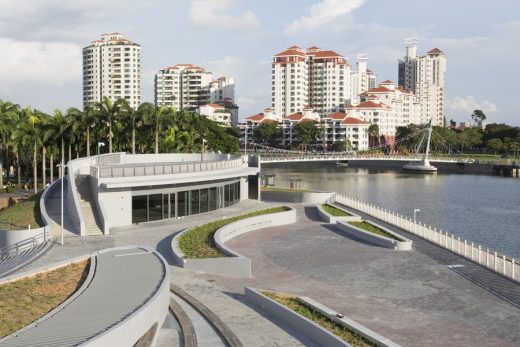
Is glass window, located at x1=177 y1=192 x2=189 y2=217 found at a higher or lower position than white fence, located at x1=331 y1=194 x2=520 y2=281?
higher

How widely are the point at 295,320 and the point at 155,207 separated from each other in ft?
78.2

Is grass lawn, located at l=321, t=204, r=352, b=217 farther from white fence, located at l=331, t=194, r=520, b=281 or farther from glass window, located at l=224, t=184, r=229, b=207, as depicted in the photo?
glass window, located at l=224, t=184, r=229, b=207

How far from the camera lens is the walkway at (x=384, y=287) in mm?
21281

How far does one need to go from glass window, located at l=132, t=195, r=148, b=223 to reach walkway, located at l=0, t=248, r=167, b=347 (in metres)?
15.3

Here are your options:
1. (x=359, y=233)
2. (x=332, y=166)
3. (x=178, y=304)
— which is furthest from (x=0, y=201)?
(x=332, y=166)

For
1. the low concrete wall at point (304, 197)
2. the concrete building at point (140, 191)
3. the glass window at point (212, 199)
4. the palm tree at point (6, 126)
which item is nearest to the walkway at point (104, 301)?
the concrete building at point (140, 191)

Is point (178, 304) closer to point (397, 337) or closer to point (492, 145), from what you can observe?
point (397, 337)

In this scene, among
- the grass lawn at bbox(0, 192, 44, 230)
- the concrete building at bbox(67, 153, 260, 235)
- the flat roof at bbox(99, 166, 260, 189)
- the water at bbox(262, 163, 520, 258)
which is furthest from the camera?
the water at bbox(262, 163, 520, 258)

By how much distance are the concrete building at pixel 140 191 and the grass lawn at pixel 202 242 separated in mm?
4877

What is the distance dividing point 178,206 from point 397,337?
2707 centimetres

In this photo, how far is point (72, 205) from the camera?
39156mm

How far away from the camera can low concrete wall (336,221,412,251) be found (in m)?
35.8

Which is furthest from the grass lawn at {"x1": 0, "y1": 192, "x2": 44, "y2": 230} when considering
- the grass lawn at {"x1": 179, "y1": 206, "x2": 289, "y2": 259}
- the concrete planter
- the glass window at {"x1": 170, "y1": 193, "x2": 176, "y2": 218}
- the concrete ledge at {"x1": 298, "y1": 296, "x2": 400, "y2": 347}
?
the concrete ledge at {"x1": 298, "y1": 296, "x2": 400, "y2": 347}

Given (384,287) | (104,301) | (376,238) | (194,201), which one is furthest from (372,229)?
(104,301)
